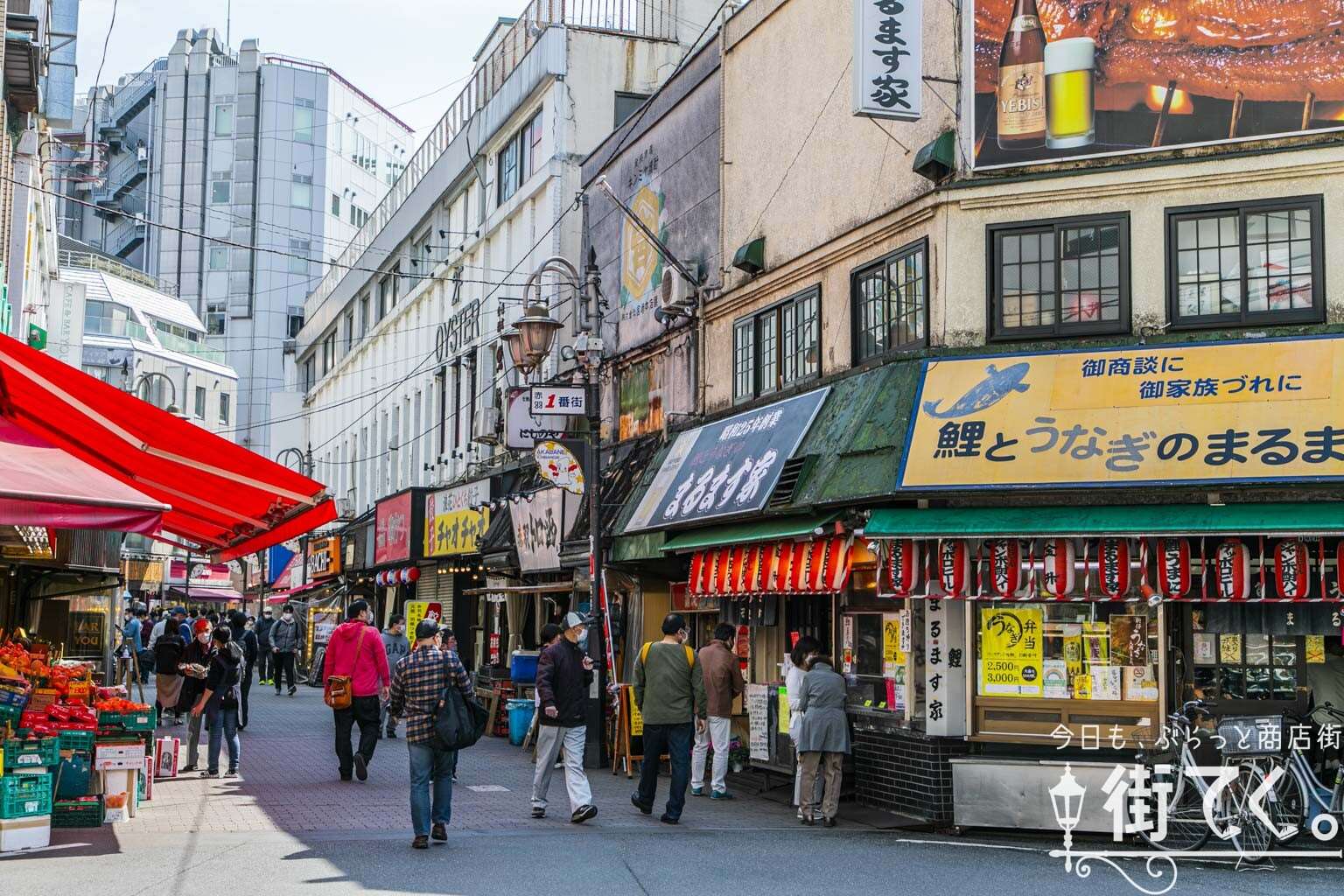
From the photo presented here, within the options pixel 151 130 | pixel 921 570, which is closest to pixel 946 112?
pixel 921 570

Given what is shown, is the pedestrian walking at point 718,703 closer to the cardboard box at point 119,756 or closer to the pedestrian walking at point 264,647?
the cardboard box at point 119,756

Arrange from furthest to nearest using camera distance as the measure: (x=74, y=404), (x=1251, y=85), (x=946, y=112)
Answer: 1. (x=946, y=112)
2. (x=1251, y=85)
3. (x=74, y=404)

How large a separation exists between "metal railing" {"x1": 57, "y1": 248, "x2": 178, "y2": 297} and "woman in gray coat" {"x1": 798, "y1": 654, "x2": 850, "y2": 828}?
6117 centimetres

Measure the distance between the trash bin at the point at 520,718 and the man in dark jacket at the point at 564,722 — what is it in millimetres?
8260

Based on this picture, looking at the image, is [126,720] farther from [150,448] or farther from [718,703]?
[718,703]

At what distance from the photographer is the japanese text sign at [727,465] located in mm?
16422

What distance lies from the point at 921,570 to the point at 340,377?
40.9 metres

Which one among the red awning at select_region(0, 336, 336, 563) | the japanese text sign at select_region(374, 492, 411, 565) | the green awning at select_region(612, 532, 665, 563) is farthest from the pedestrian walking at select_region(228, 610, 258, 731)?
the red awning at select_region(0, 336, 336, 563)

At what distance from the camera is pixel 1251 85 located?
13.3 m

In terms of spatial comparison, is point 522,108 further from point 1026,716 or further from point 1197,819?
point 1197,819

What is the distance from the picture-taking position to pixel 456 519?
104ft

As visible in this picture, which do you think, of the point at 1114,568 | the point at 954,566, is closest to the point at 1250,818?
the point at 1114,568

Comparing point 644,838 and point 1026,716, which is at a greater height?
point 1026,716

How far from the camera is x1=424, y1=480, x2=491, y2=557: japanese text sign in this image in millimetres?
29891
